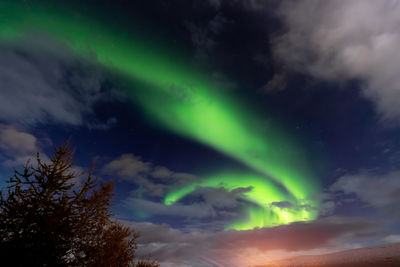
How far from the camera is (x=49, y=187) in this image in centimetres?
1245

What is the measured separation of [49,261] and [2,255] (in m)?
1.98

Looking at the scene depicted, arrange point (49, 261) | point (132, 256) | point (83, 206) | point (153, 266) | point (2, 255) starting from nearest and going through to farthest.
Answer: point (2, 255)
point (49, 261)
point (83, 206)
point (132, 256)
point (153, 266)

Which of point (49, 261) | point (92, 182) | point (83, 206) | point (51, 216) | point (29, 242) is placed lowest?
point (49, 261)

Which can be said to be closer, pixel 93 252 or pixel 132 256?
pixel 93 252

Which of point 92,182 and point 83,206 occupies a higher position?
point 92,182

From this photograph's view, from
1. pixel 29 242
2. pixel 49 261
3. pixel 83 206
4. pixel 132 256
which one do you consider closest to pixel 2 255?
pixel 29 242

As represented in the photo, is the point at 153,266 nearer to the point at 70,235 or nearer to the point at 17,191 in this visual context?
the point at 70,235

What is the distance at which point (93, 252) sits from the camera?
48.2 feet

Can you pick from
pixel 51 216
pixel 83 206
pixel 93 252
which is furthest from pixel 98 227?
pixel 51 216

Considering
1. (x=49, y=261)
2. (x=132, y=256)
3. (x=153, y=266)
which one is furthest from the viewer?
(x=153, y=266)

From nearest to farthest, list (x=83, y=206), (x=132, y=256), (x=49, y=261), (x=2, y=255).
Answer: (x=2, y=255) → (x=49, y=261) → (x=83, y=206) → (x=132, y=256)

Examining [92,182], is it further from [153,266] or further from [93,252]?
[153,266]

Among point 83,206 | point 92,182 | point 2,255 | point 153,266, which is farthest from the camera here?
point 153,266

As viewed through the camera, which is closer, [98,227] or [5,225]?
[5,225]
